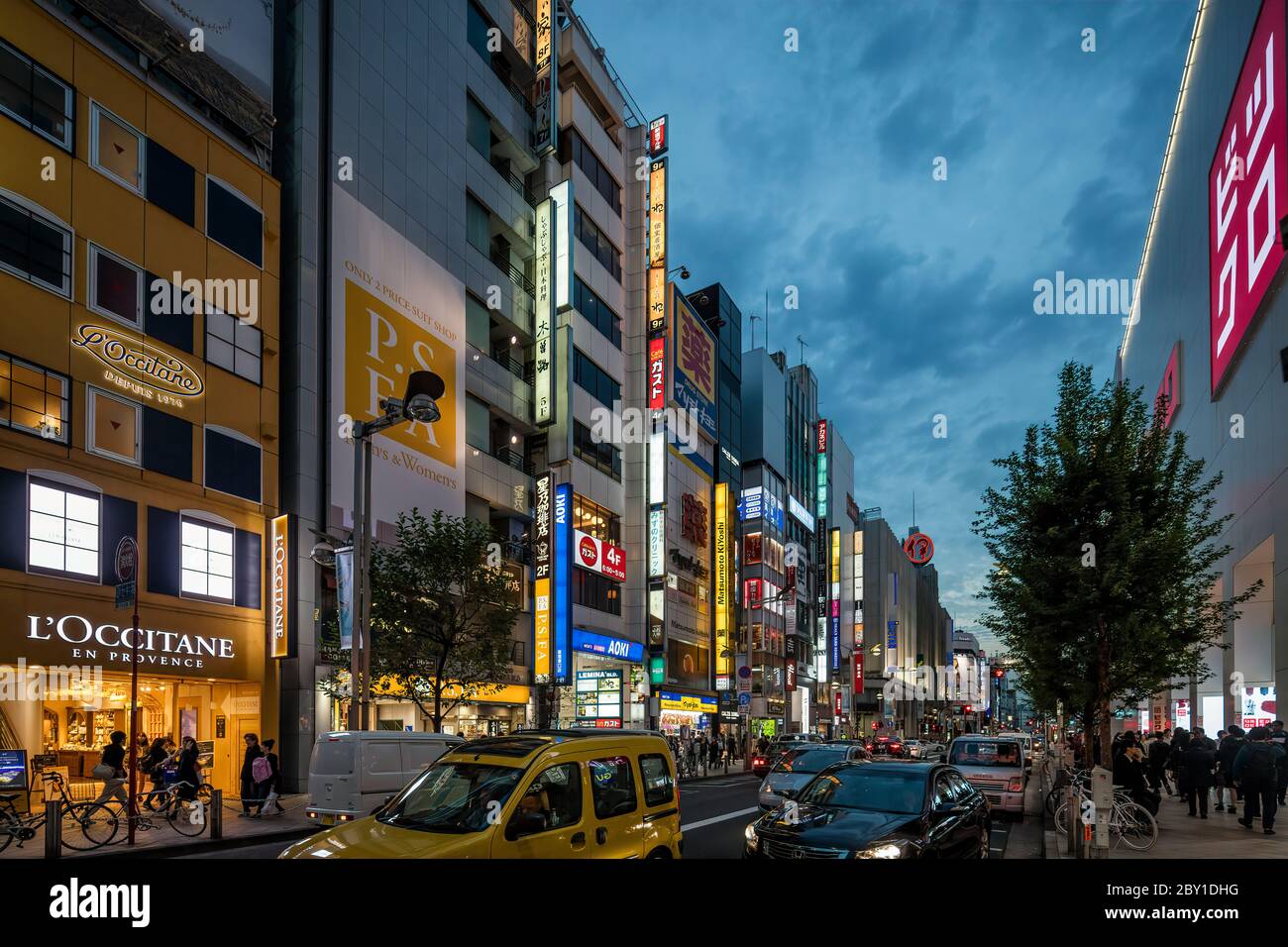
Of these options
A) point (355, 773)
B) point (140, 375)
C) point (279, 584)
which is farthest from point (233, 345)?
point (355, 773)

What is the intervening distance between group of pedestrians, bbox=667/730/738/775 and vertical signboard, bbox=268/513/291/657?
1831 centimetres

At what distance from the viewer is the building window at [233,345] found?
1011 inches

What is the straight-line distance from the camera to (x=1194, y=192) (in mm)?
33438

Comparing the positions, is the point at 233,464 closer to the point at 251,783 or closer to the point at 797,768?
the point at 251,783

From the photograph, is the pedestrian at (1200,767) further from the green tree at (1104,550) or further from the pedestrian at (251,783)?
the pedestrian at (251,783)

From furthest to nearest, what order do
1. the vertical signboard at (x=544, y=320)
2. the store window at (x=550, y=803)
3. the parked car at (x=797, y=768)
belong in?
the vertical signboard at (x=544, y=320) < the parked car at (x=797, y=768) < the store window at (x=550, y=803)

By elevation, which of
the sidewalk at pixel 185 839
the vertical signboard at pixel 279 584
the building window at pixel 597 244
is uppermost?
the building window at pixel 597 244

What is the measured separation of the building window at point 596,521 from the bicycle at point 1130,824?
30.3 meters

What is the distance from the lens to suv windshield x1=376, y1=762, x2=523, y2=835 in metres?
7.80

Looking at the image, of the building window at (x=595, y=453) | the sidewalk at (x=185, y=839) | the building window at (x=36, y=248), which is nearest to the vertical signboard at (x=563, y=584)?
the building window at (x=595, y=453)

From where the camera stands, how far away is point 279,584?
85.6 ft

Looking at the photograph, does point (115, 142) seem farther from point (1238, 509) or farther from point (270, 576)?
point (1238, 509)

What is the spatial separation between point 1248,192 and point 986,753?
16.1 meters
